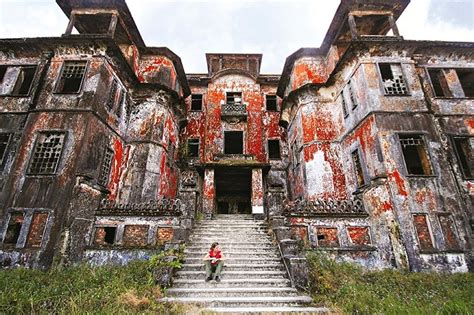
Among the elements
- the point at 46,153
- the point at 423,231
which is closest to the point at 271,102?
the point at 423,231

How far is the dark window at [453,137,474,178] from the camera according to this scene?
466 inches

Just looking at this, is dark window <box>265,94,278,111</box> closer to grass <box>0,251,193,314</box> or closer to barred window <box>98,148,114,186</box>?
barred window <box>98,148,114,186</box>

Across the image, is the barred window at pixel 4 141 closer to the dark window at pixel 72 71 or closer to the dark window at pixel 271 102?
the dark window at pixel 72 71

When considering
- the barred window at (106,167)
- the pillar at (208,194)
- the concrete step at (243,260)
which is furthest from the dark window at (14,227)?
the pillar at (208,194)

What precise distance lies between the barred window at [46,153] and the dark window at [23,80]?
3.76 meters

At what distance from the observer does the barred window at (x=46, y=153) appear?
1086cm

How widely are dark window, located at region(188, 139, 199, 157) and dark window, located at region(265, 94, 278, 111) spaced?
7116 millimetres

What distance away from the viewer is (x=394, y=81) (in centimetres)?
1273

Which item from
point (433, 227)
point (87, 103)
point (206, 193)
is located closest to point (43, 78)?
point (87, 103)

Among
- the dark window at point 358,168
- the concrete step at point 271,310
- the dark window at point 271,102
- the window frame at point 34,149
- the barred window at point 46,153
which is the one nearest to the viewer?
the concrete step at point 271,310

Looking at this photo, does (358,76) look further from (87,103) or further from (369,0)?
(87,103)

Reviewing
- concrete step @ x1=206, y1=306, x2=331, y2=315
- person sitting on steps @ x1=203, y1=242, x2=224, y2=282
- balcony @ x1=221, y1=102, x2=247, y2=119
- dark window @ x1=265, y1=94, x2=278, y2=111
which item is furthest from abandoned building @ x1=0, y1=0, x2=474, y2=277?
dark window @ x1=265, y1=94, x2=278, y2=111

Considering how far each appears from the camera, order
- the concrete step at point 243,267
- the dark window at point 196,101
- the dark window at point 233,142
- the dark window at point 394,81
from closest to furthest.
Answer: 1. the concrete step at point 243,267
2. the dark window at point 394,81
3. the dark window at point 233,142
4. the dark window at point 196,101

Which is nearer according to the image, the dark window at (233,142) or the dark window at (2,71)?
the dark window at (2,71)
